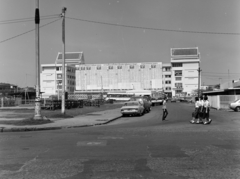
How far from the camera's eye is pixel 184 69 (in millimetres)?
144000

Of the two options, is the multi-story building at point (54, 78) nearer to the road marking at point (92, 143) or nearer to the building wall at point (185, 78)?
the building wall at point (185, 78)

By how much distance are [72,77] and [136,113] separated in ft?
447

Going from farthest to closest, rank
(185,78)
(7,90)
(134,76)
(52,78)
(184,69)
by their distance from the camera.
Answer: (52,78) → (134,76) → (184,69) → (185,78) → (7,90)

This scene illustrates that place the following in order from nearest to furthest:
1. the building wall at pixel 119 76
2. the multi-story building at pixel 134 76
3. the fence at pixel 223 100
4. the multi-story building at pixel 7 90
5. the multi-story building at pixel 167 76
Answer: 1. the fence at pixel 223 100
2. the multi-story building at pixel 7 90
3. the multi-story building at pixel 134 76
4. the multi-story building at pixel 167 76
5. the building wall at pixel 119 76

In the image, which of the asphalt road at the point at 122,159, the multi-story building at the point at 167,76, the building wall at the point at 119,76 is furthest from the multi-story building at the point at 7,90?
the asphalt road at the point at 122,159

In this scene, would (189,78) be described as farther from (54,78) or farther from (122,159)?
(122,159)

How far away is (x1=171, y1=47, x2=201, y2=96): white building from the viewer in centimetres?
13893

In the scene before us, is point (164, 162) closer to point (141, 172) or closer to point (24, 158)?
point (141, 172)

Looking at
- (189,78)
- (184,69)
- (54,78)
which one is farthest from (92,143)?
(54,78)

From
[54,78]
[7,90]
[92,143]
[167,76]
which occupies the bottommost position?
[92,143]

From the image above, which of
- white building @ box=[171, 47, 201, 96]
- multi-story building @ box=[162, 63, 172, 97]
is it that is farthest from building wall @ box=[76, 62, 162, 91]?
white building @ box=[171, 47, 201, 96]

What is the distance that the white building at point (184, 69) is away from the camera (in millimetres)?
A: 138925

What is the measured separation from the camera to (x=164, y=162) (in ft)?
22.7

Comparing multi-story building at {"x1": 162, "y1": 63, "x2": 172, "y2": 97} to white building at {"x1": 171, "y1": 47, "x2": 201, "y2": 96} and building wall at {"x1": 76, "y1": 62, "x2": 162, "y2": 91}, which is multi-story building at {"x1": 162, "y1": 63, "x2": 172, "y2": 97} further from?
building wall at {"x1": 76, "y1": 62, "x2": 162, "y2": 91}
